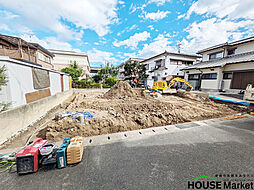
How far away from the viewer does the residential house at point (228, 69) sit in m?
10.7

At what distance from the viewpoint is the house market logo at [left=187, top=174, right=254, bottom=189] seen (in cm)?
184

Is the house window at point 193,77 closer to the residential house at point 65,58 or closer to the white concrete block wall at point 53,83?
the white concrete block wall at point 53,83

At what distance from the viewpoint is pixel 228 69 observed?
12.2 m

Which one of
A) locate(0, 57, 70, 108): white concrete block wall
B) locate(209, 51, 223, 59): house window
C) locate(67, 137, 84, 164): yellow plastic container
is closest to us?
locate(67, 137, 84, 164): yellow plastic container

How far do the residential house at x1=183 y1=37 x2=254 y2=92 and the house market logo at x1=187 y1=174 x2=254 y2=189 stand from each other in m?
13.4

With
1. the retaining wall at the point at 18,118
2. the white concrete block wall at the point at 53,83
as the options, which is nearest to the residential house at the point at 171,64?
the white concrete block wall at the point at 53,83

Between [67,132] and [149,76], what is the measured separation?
23.9 meters

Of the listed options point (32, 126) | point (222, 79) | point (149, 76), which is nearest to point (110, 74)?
point (149, 76)

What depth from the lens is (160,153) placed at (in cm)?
271

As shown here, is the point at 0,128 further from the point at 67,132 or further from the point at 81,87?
the point at 81,87

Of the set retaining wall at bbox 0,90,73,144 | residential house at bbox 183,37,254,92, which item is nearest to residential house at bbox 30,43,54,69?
retaining wall at bbox 0,90,73,144

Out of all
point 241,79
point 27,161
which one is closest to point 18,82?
point 27,161

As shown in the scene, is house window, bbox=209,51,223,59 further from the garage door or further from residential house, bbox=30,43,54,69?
residential house, bbox=30,43,54,69

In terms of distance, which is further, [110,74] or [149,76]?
[110,74]
